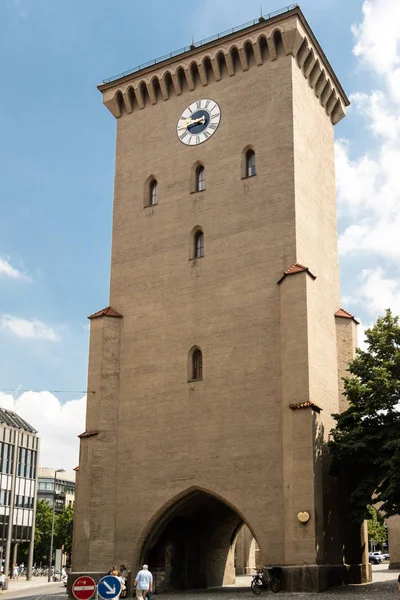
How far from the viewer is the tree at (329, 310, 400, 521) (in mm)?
26297

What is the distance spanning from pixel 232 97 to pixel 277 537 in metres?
19.3

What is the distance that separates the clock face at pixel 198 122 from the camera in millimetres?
34406

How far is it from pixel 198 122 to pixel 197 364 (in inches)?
452

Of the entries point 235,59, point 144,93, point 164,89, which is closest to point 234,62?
point 235,59

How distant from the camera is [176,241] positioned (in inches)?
1313

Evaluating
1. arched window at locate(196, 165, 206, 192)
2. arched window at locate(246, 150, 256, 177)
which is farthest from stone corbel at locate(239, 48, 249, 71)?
arched window at locate(196, 165, 206, 192)

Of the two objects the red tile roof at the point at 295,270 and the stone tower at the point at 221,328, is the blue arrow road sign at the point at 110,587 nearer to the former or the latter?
the stone tower at the point at 221,328

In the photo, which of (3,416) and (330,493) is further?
(3,416)

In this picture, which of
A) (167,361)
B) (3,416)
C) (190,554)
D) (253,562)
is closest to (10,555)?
(3,416)

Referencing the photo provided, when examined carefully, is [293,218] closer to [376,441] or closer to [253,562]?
[376,441]

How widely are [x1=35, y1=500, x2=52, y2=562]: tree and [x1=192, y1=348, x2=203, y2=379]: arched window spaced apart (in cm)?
5953

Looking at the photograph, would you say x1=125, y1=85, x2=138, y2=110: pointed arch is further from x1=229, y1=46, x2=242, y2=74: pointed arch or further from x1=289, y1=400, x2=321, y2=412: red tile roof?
x1=289, y1=400, x2=321, y2=412: red tile roof

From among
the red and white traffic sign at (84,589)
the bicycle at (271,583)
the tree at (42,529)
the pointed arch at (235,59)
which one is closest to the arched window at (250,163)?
the pointed arch at (235,59)

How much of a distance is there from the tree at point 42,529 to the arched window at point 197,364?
195 ft
